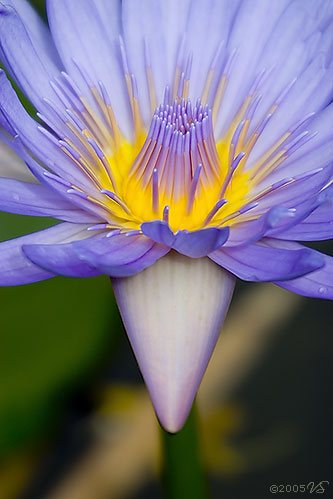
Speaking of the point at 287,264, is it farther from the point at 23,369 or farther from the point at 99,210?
the point at 23,369

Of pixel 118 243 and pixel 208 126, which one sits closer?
pixel 118 243

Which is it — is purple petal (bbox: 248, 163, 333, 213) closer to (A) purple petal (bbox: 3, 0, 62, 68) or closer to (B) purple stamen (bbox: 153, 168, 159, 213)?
(B) purple stamen (bbox: 153, 168, 159, 213)

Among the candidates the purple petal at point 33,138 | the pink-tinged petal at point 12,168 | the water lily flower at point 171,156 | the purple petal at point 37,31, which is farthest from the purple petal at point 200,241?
the purple petal at point 37,31

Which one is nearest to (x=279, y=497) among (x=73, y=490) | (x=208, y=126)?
(x=73, y=490)

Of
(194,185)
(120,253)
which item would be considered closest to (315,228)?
(194,185)

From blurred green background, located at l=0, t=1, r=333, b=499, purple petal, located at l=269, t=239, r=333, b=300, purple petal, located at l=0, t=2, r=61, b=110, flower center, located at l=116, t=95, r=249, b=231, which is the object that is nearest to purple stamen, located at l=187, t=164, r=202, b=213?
flower center, located at l=116, t=95, r=249, b=231

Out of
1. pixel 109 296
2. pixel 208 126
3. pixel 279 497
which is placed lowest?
pixel 279 497

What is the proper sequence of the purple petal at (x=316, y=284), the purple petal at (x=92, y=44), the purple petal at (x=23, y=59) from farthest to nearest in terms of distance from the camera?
the purple petal at (x=92, y=44) < the purple petal at (x=23, y=59) < the purple petal at (x=316, y=284)

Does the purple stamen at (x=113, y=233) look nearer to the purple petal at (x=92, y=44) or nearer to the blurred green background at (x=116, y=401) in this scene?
the purple petal at (x=92, y=44)
